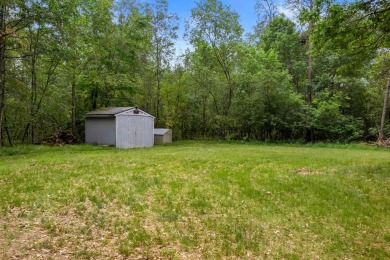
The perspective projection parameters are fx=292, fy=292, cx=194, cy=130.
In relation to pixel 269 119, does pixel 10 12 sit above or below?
above

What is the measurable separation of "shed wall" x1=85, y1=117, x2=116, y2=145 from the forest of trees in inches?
71.2

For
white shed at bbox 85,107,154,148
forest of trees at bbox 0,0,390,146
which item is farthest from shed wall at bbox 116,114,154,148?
forest of trees at bbox 0,0,390,146

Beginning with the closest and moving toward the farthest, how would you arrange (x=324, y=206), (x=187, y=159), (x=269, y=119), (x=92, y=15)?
(x=324, y=206) < (x=187, y=159) < (x=92, y=15) < (x=269, y=119)

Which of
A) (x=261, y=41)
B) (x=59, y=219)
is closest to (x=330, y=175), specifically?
(x=59, y=219)

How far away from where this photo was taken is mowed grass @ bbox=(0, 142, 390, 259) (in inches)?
177

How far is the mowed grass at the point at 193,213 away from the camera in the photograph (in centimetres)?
450

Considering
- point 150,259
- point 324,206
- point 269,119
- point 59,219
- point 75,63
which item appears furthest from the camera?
point 269,119

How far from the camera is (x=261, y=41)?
27.3 m

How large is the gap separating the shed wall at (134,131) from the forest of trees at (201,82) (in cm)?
366

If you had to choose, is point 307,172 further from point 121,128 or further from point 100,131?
point 100,131

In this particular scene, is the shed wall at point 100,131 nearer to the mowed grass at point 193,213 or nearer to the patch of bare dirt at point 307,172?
the mowed grass at point 193,213

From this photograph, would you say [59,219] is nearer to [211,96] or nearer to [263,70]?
[263,70]

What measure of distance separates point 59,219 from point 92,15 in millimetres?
18699

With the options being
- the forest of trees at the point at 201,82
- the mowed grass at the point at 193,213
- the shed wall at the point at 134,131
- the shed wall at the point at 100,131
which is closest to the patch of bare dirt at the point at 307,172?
the mowed grass at the point at 193,213
